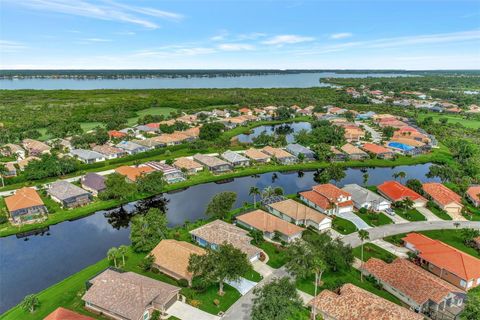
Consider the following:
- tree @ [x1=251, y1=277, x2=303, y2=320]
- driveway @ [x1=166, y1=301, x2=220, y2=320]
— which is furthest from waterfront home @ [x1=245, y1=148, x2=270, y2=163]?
tree @ [x1=251, y1=277, x2=303, y2=320]

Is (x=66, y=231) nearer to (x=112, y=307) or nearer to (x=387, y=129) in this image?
(x=112, y=307)

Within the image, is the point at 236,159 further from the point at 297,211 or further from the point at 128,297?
the point at 128,297

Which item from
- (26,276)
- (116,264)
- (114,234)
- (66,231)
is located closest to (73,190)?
(66,231)

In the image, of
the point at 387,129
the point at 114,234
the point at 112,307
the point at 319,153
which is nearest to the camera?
the point at 112,307

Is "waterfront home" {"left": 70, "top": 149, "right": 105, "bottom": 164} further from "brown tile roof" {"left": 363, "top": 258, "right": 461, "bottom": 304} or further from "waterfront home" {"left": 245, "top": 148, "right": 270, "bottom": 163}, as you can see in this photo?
"brown tile roof" {"left": 363, "top": 258, "right": 461, "bottom": 304}

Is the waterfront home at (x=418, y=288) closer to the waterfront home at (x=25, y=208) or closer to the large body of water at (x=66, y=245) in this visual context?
the large body of water at (x=66, y=245)

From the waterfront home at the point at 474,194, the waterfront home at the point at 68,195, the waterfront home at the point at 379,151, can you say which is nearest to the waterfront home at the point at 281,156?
the waterfront home at the point at 379,151
